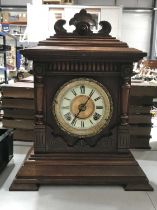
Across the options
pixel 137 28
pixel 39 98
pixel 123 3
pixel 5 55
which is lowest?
pixel 39 98

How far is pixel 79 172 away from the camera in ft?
2.51

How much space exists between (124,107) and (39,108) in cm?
22

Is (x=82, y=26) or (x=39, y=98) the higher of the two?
(x=82, y=26)

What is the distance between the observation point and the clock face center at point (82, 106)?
0.78 m

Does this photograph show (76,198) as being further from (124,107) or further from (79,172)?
(124,107)

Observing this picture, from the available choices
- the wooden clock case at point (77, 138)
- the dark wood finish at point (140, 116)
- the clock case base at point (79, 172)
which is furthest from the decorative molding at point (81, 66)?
the dark wood finish at point (140, 116)

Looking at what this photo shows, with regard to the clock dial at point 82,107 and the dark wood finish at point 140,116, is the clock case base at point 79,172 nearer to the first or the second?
the clock dial at point 82,107

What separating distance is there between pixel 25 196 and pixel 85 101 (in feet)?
0.92

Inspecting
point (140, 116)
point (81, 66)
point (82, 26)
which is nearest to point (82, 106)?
point (81, 66)

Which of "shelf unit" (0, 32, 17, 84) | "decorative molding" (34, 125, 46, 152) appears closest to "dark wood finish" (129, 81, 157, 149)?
"decorative molding" (34, 125, 46, 152)

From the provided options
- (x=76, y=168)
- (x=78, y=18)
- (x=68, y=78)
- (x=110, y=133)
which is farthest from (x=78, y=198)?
(x=78, y=18)

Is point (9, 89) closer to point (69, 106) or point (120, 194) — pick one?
point (69, 106)

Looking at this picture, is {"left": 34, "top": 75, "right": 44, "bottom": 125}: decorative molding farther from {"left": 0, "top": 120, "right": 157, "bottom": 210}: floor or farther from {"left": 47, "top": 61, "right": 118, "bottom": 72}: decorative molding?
{"left": 0, "top": 120, "right": 157, "bottom": 210}: floor

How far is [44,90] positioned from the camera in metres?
0.77
